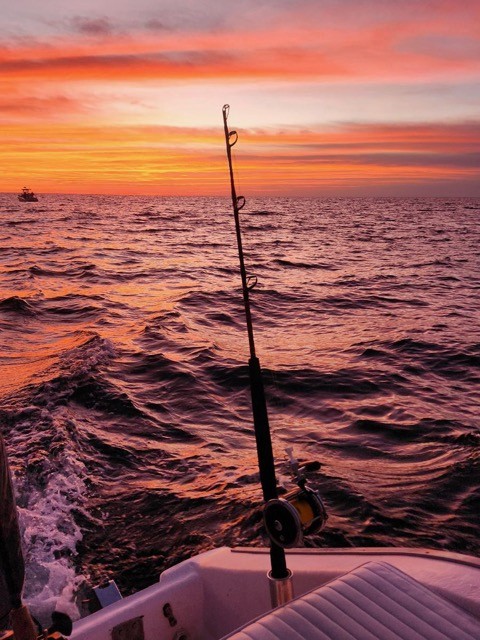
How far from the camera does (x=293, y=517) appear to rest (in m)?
2.30

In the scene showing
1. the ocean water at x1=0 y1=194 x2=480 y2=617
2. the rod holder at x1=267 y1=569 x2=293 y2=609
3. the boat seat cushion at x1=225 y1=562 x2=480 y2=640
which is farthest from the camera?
the ocean water at x1=0 y1=194 x2=480 y2=617

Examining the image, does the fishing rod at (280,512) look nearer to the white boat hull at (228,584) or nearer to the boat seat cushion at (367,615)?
the boat seat cushion at (367,615)

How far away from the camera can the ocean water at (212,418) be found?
5473 mm

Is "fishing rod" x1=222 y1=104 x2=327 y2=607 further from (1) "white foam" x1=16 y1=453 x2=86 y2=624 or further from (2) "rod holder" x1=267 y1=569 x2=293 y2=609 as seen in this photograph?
(1) "white foam" x1=16 y1=453 x2=86 y2=624

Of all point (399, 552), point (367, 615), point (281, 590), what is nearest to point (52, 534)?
point (399, 552)

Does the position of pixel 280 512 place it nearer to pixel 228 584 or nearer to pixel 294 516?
pixel 294 516

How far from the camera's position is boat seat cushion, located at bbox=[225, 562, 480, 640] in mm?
2127

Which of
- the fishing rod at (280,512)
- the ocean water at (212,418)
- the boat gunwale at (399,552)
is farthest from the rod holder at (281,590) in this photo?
the boat gunwale at (399,552)

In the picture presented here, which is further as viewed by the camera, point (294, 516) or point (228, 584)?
point (228, 584)

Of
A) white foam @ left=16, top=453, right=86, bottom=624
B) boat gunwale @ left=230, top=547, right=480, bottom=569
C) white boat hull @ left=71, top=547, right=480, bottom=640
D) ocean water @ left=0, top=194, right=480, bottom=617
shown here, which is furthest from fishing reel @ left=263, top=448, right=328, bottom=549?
white foam @ left=16, top=453, right=86, bottom=624

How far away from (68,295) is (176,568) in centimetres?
1505

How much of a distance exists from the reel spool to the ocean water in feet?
0.53

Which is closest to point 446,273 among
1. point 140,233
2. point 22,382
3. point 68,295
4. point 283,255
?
point 283,255

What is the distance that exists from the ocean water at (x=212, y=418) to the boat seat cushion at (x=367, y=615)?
20.9 inches
